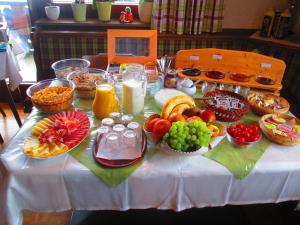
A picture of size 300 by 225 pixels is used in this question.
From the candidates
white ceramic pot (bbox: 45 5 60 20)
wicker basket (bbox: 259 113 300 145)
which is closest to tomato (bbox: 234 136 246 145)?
wicker basket (bbox: 259 113 300 145)

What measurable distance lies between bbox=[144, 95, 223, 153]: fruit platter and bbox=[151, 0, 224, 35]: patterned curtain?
1.27 m

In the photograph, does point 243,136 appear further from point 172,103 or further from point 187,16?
point 187,16

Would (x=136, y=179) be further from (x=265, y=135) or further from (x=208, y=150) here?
(x=265, y=135)

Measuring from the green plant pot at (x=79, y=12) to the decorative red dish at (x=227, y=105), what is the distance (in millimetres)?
1522

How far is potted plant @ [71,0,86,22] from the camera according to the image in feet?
7.09

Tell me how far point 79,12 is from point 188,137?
1802 millimetres

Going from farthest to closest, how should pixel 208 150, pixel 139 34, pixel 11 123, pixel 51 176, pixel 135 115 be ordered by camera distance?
pixel 11 123 < pixel 139 34 < pixel 135 115 < pixel 208 150 < pixel 51 176

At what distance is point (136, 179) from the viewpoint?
824 mm

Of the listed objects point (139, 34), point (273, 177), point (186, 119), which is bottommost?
point (273, 177)

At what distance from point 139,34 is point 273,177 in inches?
39.7

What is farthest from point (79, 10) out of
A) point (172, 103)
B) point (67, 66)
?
point (172, 103)

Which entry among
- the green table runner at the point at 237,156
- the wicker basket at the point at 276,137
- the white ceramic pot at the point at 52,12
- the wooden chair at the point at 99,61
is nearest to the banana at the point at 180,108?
A: the green table runner at the point at 237,156

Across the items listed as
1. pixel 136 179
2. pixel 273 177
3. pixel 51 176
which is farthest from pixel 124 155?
pixel 273 177

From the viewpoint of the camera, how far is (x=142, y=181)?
2.72 ft
